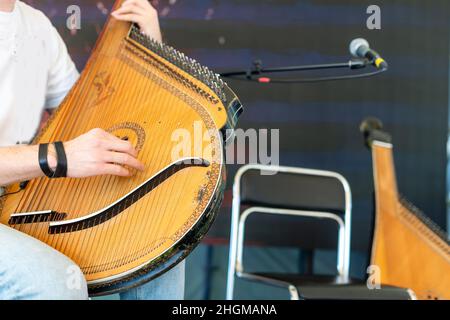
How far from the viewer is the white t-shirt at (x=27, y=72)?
64.6 inches

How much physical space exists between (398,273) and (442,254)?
19 centimetres

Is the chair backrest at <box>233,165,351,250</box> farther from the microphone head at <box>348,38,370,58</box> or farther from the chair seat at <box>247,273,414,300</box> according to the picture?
the microphone head at <box>348,38,370,58</box>

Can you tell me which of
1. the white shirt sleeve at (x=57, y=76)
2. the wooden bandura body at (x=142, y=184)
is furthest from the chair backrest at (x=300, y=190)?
the wooden bandura body at (x=142, y=184)

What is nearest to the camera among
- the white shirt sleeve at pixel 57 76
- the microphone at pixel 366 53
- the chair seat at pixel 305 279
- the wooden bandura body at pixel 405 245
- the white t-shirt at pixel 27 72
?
the white t-shirt at pixel 27 72

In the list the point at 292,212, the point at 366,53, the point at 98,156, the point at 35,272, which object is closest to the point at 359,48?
the point at 366,53

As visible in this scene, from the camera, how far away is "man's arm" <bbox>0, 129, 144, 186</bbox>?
51.3 inches

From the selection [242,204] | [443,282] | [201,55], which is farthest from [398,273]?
[201,55]

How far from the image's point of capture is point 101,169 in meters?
1.30

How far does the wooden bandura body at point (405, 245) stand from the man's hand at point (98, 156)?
154 centimetres

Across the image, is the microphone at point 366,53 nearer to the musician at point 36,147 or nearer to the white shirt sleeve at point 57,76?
the musician at point 36,147

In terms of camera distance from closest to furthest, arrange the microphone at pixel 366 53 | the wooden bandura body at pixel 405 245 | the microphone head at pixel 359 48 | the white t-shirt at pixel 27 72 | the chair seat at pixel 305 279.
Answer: the white t-shirt at pixel 27 72, the microphone at pixel 366 53, the microphone head at pixel 359 48, the chair seat at pixel 305 279, the wooden bandura body at pixel 405 245

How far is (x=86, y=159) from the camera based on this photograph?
4.27 ft

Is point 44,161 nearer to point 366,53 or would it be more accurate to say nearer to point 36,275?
point 36,275

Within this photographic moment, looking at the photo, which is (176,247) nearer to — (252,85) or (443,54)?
(252,85)
